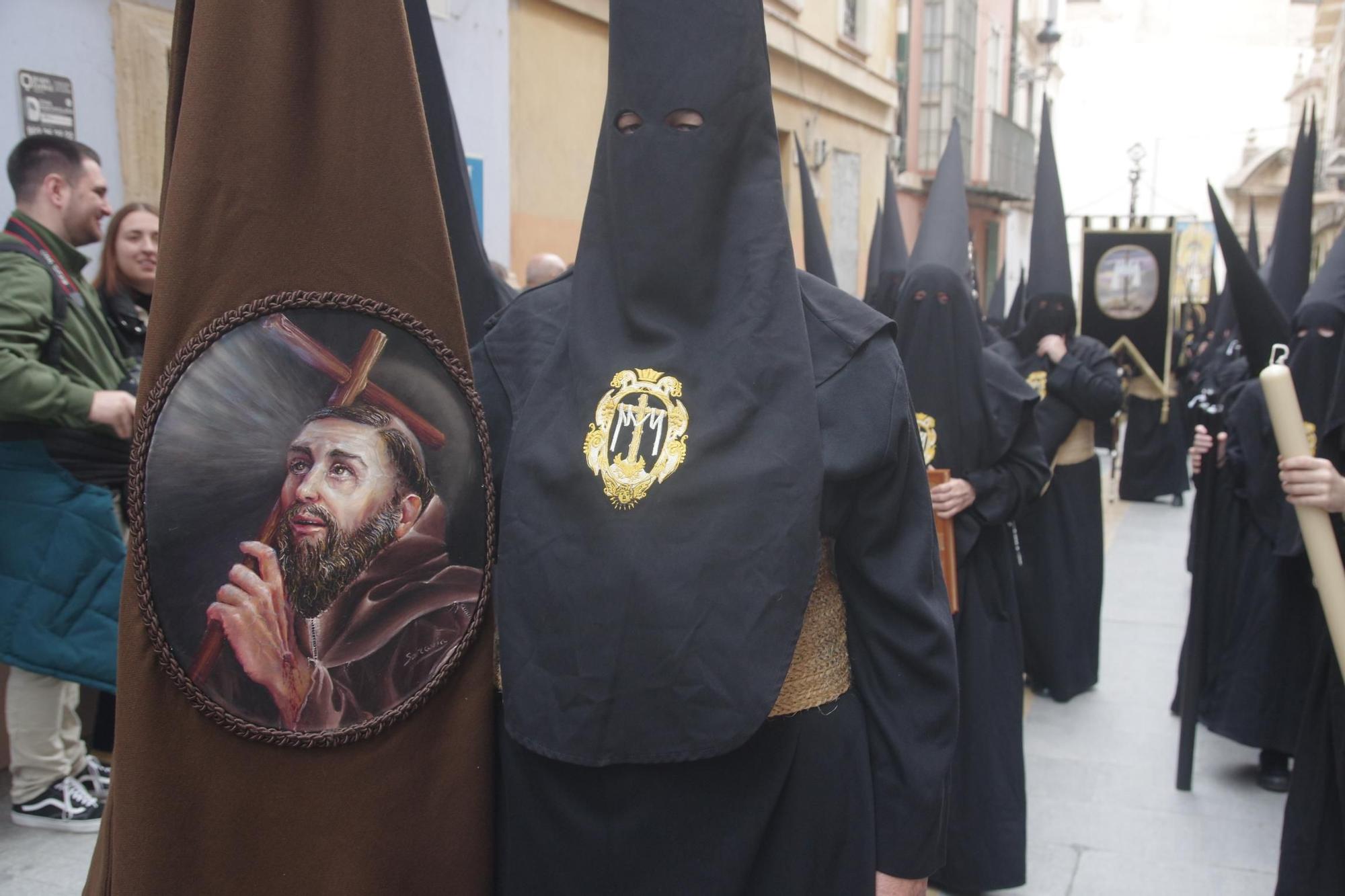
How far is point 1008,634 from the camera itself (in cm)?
364

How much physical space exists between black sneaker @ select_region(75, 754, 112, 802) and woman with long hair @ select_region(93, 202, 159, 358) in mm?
1443

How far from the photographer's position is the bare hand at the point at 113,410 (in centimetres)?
354

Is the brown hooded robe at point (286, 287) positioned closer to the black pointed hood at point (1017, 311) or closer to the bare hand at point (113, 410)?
the bare hand at point (113, 410)

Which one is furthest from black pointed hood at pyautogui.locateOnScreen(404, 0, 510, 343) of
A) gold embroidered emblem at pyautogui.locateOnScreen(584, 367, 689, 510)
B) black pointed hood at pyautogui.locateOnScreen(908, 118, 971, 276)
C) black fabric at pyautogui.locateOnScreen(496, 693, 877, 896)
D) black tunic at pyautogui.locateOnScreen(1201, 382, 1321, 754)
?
black tunic at pyautogui.locateOnScreen(1201, 382, 1321, 754)

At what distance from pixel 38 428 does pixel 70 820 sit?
1.27 m

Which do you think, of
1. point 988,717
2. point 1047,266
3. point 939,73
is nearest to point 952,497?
point 988,717

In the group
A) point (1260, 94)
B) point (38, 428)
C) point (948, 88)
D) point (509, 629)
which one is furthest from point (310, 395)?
point (1260, 94)

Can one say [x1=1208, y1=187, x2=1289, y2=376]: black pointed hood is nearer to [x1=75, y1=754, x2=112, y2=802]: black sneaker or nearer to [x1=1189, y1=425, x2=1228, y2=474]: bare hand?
[x1=1189, y1=425, x2=1228, y2=474]: bare hand

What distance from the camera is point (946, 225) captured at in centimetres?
440

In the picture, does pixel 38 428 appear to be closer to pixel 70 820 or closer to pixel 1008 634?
pixel 70 820

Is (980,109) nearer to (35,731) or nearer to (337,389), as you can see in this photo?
(35,731)

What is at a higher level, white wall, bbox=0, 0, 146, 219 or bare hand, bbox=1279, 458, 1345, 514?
white wall, bbox=0, 0, 146, 219

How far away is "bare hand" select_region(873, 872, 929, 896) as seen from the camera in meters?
1.74

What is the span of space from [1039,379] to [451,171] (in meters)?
4.44
